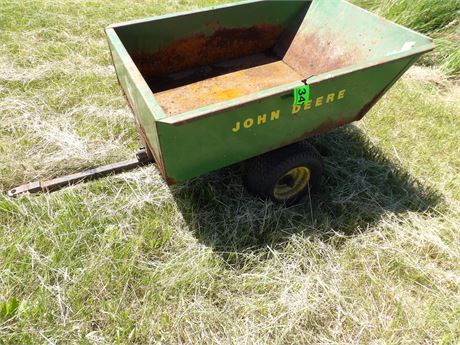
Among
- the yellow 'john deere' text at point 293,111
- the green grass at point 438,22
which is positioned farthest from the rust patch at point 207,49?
the green grass at point 438,22

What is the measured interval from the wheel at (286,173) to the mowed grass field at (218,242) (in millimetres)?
115

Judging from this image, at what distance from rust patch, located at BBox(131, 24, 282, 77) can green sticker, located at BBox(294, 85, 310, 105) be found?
1306 mm

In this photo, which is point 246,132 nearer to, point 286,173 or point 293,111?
point 293,111

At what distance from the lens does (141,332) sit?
5.94 feet

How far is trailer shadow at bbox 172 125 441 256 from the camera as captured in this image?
7.55ft

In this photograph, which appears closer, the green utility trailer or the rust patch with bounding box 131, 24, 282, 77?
the green utility trailer

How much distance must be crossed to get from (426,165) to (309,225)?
4.19 ft

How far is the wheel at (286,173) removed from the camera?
2238 mm

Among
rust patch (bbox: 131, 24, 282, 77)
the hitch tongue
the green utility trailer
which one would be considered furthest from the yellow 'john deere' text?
rust patch (bbox: 131, 24, 282, 77)

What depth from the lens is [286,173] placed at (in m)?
2.29

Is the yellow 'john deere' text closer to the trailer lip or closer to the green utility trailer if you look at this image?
the green utility trailer

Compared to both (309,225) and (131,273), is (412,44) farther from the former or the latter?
(131,273)

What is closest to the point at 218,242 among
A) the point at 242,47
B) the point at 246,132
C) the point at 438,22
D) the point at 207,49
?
the point at 246,132

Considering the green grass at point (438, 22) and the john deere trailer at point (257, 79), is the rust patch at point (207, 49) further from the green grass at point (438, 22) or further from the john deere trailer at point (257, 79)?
the green grass at point (438, 22)
